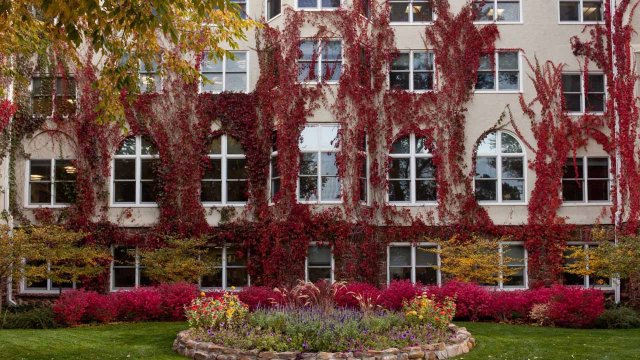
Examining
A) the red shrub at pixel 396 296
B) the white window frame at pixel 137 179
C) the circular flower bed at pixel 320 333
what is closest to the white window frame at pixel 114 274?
the white window frame at pixel 137 179

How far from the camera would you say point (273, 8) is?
2414cm

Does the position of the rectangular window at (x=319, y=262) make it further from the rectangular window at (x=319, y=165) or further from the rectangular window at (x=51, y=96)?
the rectangular window at (x=51, y=96)

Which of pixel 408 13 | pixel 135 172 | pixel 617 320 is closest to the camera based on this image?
pixel 617 320

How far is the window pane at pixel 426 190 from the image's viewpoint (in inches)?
937

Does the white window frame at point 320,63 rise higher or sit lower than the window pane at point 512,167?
higher

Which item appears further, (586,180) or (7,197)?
(586,180)

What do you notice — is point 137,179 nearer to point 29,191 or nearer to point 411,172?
point 29,191

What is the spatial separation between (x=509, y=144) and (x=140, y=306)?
13506mm

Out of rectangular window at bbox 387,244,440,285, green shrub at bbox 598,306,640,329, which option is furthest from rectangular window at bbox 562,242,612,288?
green shrub at bbox 598,306,640,329

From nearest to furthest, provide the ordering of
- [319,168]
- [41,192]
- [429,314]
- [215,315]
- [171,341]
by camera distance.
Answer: [215,315]
[429,314]
[171,341]
[319,168]
[41,192]

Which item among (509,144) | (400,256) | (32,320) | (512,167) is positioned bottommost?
(32,320)

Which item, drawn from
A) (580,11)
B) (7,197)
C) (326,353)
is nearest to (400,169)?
(580,11)

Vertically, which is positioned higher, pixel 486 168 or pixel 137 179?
pixel 486 168

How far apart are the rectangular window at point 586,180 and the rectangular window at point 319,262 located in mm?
8468
